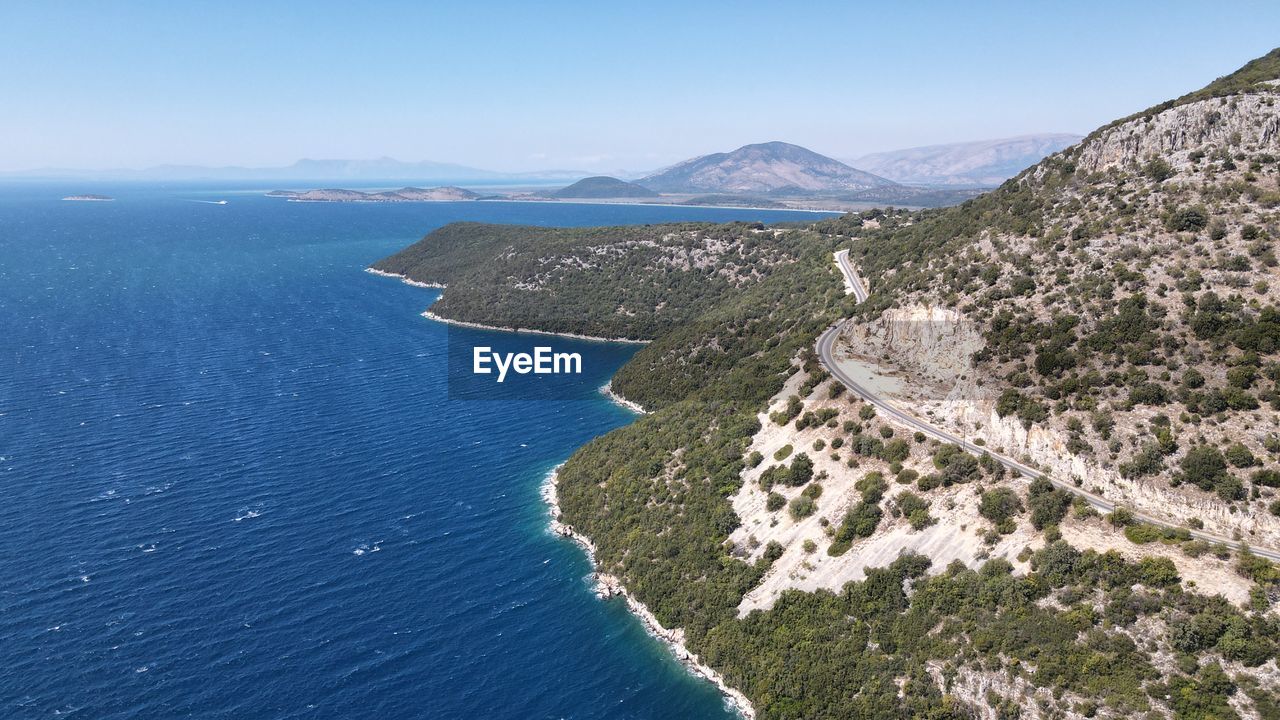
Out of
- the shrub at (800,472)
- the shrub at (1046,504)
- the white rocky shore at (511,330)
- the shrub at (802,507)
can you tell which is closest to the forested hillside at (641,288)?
the white rocky shore at (511,330)

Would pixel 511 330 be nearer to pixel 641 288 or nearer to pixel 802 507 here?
pixel 641 288

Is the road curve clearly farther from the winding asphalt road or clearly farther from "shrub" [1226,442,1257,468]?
"shrub" [1226,442,1257,468]

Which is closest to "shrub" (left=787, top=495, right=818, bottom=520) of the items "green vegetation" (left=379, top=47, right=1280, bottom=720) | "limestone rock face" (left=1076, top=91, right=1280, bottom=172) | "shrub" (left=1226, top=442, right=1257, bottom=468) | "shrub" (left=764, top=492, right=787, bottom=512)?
"green vegetation" (left=379, top=47, right=1280, bottom=720)

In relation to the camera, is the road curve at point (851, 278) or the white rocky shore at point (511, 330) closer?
the road curve at point (851, 278)

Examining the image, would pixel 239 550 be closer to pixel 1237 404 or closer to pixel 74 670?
pixel 74 670

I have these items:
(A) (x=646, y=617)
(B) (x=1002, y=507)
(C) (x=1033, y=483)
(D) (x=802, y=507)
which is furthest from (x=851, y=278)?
(A) (x=646, y=617)

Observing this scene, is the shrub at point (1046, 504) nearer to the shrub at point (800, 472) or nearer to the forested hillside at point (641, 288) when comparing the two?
the shrub at point (800, 472)
